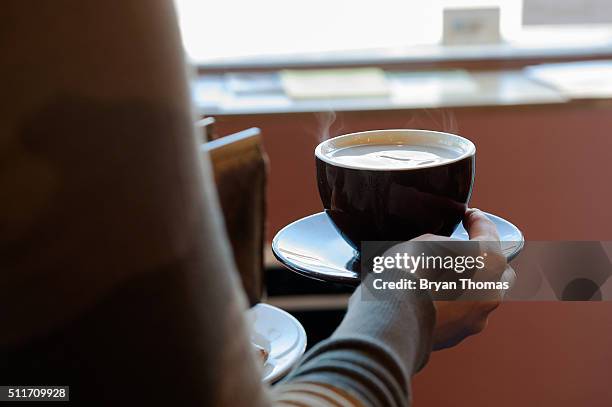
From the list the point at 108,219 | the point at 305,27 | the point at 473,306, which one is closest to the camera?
the point at 108,219

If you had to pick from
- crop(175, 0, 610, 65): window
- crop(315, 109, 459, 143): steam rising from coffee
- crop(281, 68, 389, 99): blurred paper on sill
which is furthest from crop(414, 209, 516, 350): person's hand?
crop(175, 0, 610, 65): window

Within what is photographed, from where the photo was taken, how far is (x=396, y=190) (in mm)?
683

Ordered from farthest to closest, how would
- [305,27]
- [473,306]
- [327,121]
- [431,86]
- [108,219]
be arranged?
[305,27], [431,86], [327,121], [473,306], [108,219]

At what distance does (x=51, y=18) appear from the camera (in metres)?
0.33

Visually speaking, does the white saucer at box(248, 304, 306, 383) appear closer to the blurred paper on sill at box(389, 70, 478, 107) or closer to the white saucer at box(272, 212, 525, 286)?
the white saucer at box(272, 212, 525, 286)

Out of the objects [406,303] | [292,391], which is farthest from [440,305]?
[292,391]

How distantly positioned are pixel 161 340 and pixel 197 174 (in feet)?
0.26

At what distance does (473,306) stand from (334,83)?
1.41 m

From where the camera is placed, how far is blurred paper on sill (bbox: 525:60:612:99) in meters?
1.85

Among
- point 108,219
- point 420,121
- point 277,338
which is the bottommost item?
point 420,121

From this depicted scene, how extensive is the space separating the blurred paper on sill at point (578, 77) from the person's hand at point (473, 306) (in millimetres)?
1266

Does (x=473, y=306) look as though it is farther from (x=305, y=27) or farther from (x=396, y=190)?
(x=305, y=27)

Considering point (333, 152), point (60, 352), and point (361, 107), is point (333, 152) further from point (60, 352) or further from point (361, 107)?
point (361, 107)

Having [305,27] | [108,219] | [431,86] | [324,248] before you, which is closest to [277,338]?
[324,248]
